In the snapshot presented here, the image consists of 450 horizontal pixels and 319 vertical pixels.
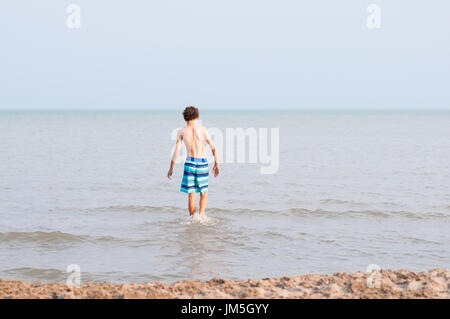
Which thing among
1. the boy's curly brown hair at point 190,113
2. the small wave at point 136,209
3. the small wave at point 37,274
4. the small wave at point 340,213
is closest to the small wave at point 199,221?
the small wave at point 340,213

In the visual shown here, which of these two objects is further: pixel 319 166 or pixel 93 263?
pixel 319 166

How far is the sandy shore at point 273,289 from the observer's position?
5.02 meters

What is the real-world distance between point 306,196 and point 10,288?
8.08 meters

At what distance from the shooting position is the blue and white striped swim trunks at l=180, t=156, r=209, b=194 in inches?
360

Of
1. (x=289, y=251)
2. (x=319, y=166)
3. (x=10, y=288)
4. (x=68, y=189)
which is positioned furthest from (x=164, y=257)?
(x=319, y=166)

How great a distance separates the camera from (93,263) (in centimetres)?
705

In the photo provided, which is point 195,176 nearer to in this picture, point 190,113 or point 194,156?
point 194,156

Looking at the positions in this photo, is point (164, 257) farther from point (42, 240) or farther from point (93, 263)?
point (42, 240)

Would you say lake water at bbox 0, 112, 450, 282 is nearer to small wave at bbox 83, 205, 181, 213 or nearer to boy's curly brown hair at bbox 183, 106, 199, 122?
→ small wave at bbox 83, 205, 181, 213

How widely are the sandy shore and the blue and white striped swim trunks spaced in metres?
3.64

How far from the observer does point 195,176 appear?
9164mm

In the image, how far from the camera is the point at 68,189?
13.4 meters
